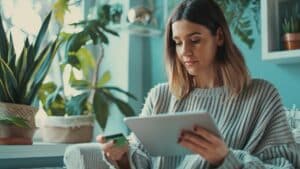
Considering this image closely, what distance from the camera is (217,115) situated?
1492mm

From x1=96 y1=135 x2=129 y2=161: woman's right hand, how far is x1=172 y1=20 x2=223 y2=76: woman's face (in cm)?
32

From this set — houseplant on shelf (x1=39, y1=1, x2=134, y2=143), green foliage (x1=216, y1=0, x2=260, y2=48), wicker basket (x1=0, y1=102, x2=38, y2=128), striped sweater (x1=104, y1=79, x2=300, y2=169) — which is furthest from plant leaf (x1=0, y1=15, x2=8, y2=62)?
green foliage (x1=216, y1=0, x2=260, y2=48)

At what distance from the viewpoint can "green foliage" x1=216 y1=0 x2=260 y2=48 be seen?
211 cm

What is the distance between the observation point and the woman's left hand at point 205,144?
3.90 ft

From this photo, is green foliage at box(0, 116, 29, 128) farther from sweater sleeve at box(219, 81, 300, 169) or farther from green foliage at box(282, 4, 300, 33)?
green foliage at box(282, 4, 300, 33)

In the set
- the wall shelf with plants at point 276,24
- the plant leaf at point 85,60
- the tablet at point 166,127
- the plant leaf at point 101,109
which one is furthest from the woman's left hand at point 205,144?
the plant leaf at point 85,60

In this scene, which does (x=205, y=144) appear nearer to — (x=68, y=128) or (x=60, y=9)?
(x=68, y=128)

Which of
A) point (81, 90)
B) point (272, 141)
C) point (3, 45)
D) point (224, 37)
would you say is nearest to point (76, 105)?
point (81, 90)

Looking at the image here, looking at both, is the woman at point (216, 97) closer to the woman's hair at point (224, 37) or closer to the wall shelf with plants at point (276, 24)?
the woman's hair at point (224, 37)

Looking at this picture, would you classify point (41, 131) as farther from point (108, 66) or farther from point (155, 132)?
point (155, 132)

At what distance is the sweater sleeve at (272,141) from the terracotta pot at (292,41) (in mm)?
459

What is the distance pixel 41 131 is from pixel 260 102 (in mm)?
1240

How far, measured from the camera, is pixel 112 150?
140cm

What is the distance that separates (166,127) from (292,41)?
0.83 meters
